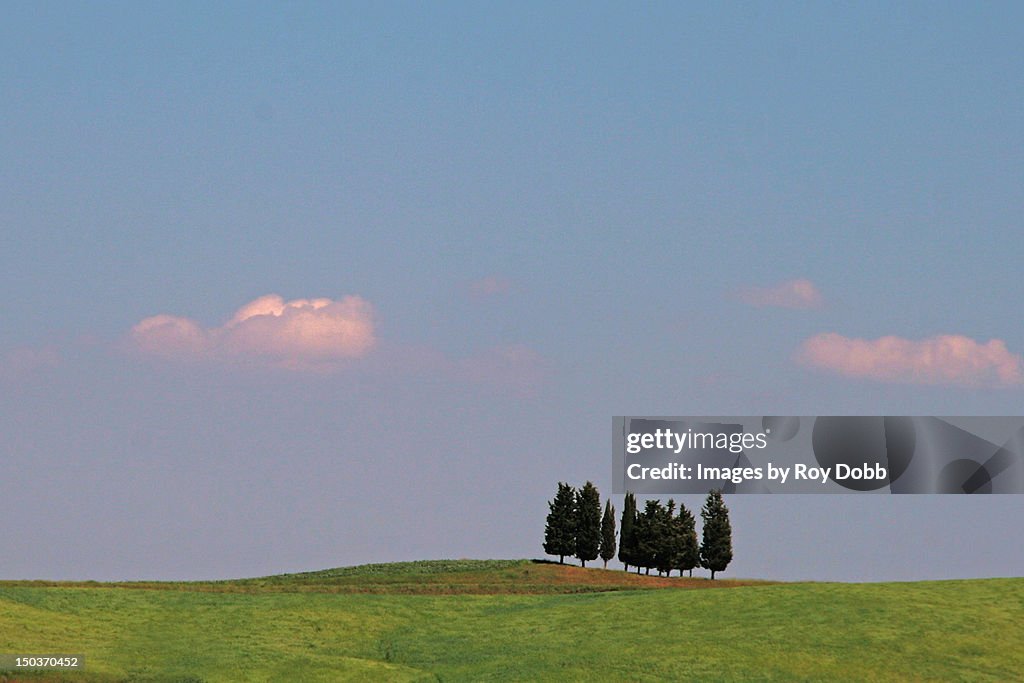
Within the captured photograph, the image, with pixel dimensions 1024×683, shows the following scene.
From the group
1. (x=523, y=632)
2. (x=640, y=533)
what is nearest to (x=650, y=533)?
(x=640, y=533)

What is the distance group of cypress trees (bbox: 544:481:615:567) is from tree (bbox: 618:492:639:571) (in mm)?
3250

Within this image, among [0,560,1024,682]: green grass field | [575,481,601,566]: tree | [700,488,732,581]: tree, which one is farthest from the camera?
[575,481,601,566]: tree

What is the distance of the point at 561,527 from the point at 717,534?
18028 millimetres

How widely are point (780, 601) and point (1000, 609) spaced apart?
11.0 meters

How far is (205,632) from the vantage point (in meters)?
65.3

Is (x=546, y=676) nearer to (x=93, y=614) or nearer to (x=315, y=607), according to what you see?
(x=315, y=607)

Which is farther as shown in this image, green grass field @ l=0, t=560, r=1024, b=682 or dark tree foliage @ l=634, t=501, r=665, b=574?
dark tree foliage @ l=634, t=501, r=665, b=574

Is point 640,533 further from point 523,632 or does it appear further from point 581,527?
point 523,632

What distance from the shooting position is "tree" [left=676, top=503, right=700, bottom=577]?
108 m

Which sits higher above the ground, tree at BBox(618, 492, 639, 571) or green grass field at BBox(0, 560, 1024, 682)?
tree at BBox(618, 492, 639, 571)

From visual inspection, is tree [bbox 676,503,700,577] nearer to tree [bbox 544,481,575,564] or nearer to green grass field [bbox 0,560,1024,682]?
tree [bbox 544,481,575,564]

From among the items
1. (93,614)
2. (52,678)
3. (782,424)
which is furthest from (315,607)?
(782,424)

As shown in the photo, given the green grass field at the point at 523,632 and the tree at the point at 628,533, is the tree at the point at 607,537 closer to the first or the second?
the tree at the point at 628,533

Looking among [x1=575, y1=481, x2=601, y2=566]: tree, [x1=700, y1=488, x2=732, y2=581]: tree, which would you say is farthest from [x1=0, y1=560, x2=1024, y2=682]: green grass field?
[x1=575, y1=481, x2=601, y2=566]: tree
